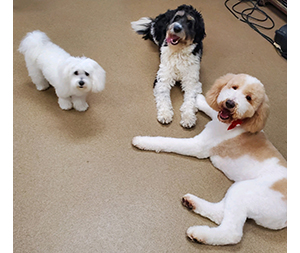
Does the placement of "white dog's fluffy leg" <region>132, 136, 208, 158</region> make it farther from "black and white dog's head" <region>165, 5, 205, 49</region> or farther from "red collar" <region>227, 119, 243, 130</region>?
"black and white dog's head" <region>165, 5, 205, 49</region>

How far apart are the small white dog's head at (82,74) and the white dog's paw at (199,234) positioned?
0.91 meters

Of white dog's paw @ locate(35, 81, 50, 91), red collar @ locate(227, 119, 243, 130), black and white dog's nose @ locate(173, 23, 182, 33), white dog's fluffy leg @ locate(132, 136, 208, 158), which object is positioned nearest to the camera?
red collar @ locate(227, 119, 243, 130)

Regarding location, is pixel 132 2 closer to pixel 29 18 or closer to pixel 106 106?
pixel 29 18

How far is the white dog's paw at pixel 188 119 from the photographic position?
1.64 meters

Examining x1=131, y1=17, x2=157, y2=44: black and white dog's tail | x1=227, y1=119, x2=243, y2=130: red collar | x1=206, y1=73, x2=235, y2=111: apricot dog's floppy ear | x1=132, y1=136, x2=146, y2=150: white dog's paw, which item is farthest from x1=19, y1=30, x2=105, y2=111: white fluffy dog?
x1=131, y1=17, x2=157, y2=44: black and white dog's tail

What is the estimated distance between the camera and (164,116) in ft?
5.39

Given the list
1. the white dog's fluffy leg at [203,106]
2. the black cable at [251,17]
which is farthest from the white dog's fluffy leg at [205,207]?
the black cable at [251,17]

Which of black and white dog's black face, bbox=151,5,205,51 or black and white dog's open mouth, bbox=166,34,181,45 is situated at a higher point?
black and white dog's black face, bbox=151,5,205,51

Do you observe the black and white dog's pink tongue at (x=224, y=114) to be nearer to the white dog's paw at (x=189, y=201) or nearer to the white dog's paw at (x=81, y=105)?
the white dog's paw at (x=189, y=201)

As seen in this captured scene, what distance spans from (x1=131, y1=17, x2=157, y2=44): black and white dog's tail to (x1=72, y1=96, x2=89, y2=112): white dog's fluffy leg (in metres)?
0.89

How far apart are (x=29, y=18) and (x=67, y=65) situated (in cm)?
124

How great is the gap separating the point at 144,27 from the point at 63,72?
1.07 m

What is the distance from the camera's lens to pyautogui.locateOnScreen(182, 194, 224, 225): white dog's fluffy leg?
1271 mm

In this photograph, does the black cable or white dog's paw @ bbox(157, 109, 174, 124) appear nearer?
white dog's paw @ bbox(157, 109, 174, 124)
